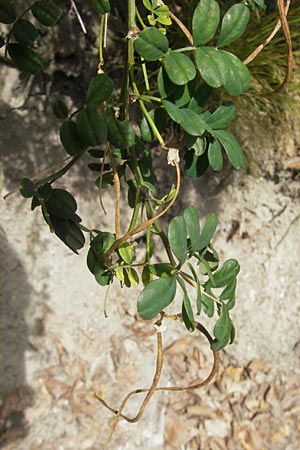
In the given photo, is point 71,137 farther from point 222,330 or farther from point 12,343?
point 12,343

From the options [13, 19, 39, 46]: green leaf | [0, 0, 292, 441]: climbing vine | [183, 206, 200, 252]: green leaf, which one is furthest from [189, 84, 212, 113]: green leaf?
[13, 19, 39, 46]: green leaf

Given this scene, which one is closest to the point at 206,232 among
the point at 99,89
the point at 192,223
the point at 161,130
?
the point at 192,223

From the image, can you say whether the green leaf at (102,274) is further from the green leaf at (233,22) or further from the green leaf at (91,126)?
the green leaf at (233,22)

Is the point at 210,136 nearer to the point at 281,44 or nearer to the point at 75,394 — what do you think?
the point at 281,44

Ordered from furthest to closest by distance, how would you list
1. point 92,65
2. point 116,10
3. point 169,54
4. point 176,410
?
point 176,410
point 92,65
point 116,10
point 169,54

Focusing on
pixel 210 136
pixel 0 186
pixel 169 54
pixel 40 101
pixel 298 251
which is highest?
pixel 169 54

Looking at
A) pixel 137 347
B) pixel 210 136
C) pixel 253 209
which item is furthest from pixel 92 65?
pixel 210 136
